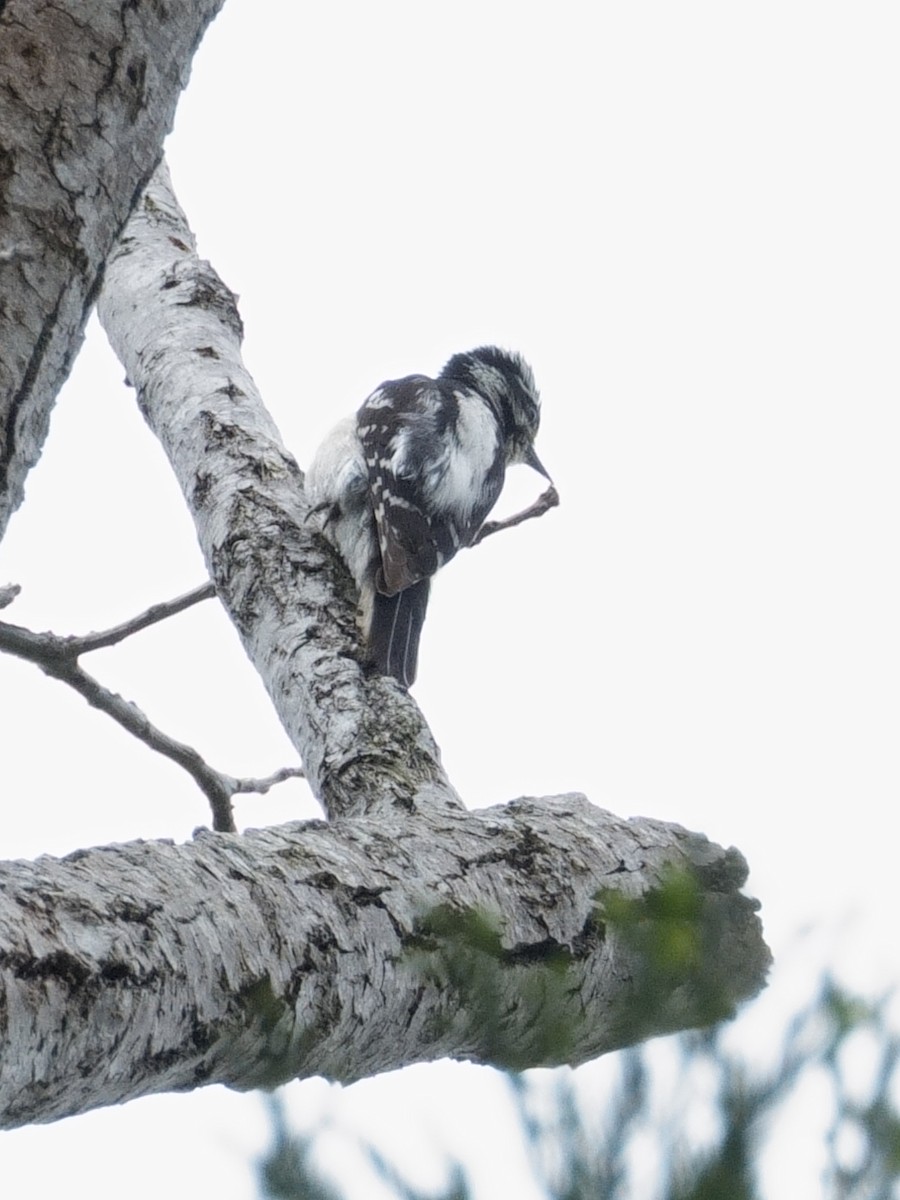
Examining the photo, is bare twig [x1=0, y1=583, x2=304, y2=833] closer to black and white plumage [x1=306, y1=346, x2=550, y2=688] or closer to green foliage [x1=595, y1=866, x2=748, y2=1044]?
black and white plumage [x1=306, y1=346, x2=550, y2=688]

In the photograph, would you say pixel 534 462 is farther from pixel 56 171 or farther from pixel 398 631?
pixel 56 171

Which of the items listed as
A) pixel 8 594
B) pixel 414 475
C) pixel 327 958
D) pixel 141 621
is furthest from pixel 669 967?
pixel 414 475

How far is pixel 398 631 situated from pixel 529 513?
601mm

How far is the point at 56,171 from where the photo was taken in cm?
131

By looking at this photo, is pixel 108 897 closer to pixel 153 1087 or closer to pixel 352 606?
pixel 153 1087

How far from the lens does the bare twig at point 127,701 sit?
9.78 feet

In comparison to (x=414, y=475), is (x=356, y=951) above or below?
below

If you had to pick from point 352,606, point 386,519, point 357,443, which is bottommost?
point 352,606

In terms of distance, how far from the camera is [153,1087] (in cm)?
148

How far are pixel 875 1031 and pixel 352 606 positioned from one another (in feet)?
7.18

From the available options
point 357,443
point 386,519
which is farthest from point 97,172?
point 357,443

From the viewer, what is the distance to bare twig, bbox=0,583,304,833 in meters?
2.98

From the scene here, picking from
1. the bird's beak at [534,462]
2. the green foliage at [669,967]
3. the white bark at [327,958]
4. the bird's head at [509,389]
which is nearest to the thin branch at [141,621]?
the white bark at [327,958]

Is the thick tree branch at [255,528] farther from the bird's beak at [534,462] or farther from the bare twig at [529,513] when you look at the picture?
the bird's beak at [534,462]
